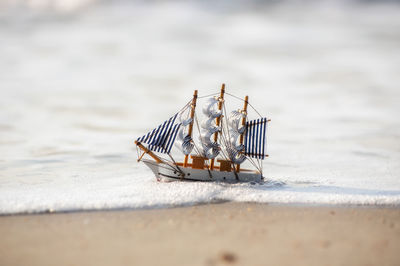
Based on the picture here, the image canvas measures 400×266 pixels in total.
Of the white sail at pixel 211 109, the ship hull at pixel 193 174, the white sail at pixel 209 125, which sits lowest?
the ship hull at pixel 193 174

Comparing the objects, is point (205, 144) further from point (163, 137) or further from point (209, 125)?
point (163, 137)

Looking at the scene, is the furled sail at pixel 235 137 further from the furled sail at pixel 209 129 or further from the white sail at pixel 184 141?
the white sail at pixel 184 141

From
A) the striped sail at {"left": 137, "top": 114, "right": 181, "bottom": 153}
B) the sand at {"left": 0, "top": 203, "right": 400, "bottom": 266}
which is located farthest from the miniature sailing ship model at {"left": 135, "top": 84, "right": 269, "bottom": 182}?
the sand at {"left": 0, "top": 203, "right": 400, "bottom": 266}

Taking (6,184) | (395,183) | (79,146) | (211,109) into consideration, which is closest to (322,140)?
(395,183)

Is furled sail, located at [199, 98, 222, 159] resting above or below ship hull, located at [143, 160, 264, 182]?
above

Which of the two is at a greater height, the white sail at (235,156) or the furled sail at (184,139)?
the furled sail at (184,139)

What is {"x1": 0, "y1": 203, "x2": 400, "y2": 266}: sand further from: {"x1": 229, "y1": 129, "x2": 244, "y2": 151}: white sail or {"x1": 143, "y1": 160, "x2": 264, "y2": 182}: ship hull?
{"x1": 229, "y1": 129, "x2": 244, "y2": 151}: white sail

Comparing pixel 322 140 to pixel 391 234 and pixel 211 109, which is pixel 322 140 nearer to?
pixel 211 109

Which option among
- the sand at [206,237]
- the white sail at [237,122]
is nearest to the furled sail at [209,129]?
the white sail at [237,122]
